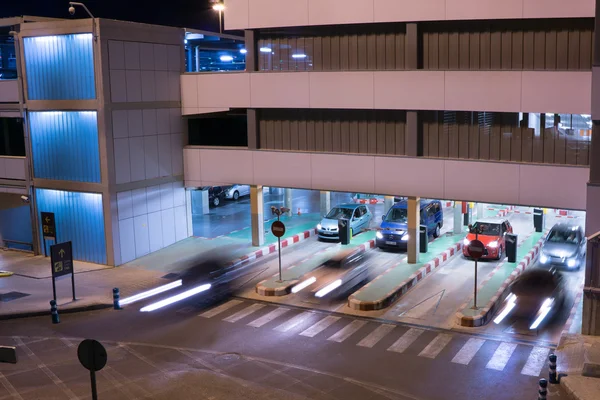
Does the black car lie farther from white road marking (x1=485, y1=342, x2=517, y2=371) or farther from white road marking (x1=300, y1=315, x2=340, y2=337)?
white road marking (x1=485, y1=342, x2=517, y2=371)

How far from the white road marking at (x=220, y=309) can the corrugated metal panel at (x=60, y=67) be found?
987cm

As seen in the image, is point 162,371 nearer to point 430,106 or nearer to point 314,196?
point 430,106

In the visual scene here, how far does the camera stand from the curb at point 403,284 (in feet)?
71.1

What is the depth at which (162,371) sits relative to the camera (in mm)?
17062

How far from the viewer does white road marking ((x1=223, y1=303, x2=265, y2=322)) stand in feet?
68.8

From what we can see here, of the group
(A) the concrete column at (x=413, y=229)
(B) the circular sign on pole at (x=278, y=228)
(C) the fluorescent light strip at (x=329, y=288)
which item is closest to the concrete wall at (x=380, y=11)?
(A) the concrete column at (x=413, y=229)

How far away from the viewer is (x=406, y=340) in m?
19.0

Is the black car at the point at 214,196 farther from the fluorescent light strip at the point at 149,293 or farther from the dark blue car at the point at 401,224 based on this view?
the fluorescent light strip at the point at 149,293

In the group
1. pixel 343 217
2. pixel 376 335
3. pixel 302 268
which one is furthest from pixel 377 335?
Answer: pixel 343 217

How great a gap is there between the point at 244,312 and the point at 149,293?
155 inches

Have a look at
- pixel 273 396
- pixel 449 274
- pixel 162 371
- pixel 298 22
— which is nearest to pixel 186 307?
pixel 162 371

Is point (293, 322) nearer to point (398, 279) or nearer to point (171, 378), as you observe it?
point (171, 378)

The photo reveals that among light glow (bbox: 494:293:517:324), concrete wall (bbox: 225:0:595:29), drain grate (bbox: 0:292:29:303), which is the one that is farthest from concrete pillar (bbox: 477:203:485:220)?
drain grate (bbox: 0:292:29:303)

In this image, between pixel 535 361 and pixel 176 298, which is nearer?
pixel 535 361
